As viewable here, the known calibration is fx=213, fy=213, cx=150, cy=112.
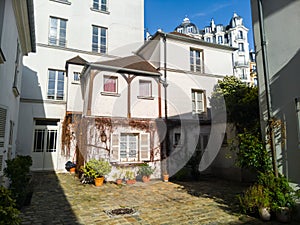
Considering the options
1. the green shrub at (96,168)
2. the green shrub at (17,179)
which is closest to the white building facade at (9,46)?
the green shrub at (17,179)

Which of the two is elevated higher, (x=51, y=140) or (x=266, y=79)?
(x=266, y=79)

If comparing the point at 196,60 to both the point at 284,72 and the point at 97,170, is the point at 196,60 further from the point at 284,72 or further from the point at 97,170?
the point at 97,170

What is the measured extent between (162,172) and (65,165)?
19.2 feet

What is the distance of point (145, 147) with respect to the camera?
10.5m

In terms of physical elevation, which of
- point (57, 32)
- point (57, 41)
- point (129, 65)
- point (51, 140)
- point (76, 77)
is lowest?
point (51, 140)

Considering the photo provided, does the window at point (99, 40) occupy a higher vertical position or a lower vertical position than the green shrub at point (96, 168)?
higher

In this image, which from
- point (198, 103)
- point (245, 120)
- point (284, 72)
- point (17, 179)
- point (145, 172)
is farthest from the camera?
point (198, 103)

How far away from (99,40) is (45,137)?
302 inches

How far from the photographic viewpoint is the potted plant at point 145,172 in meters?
9.84

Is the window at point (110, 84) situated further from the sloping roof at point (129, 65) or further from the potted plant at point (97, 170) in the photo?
the potted plant at point (97, 170)

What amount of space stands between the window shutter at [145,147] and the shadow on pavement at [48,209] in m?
3.90

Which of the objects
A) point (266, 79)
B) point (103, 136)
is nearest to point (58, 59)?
point (103, 136)

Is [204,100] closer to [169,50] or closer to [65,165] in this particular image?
[169,50]

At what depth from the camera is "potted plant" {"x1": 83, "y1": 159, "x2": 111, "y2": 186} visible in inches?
350
